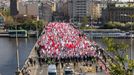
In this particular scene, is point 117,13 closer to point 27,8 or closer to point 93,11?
point 93,11

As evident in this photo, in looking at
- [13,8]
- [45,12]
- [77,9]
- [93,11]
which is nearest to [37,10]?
[45,12]

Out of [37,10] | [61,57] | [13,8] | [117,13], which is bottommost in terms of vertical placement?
[37,10]

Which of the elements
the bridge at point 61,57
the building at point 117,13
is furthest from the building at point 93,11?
the bridge at point 61,57

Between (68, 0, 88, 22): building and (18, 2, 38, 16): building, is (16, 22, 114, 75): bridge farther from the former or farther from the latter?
(18, 2, 38, 16): building

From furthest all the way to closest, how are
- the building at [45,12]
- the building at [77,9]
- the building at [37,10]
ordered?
the building at [37,10], the building at [45,12], the building at [77,9]

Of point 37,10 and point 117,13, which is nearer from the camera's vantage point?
point 117,13

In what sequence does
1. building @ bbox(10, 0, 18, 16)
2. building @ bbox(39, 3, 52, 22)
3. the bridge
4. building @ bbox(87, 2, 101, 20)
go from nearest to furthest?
the bridge
building @ bbox(87, 2, 101, 20)
building @ bbox(10, 0, 18, 16)
building @ bbox(39, 3, 52, 22)

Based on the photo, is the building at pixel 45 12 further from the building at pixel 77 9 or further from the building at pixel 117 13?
the building at pixel 117 13

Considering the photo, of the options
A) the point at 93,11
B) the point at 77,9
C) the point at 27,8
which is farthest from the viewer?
the point at 27,8

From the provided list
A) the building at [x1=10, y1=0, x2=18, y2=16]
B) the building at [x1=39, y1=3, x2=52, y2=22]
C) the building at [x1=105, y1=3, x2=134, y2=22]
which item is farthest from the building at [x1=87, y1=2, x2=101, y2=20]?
the building at [x1=10, y1=0, x2=18, y2=16]

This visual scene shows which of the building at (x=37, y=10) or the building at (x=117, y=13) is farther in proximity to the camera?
the building at (x=37, y=10)

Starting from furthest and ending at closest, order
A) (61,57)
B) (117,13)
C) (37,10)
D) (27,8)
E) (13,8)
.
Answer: (27,8)
(37,10)
(13,8)
(117,13)
(61,57)

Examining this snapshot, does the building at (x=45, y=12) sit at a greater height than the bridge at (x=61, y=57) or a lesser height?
lesser
